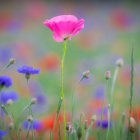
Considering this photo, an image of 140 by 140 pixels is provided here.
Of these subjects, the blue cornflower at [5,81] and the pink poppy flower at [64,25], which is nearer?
the pink poppy flower at [64,25]

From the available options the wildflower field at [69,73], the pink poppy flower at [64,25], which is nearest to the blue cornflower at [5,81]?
the wildflower field at [69,73]

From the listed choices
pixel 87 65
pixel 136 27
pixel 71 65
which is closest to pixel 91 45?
pixel 71 65

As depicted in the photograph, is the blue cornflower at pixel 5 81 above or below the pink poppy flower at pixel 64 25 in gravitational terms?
below

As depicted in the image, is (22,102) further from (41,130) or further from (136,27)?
(136,27)

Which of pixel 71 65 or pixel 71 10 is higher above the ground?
pixel 71 10

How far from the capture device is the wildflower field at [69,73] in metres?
0.79

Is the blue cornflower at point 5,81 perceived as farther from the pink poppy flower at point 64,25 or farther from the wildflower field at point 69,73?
the pink poppy flower at point 64,25

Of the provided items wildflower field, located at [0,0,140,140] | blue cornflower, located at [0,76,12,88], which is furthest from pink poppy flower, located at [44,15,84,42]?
blue cornflower, located at [0,76,12,88]

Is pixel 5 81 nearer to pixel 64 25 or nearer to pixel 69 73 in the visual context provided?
pixel 64 25

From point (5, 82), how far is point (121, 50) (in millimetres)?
1969

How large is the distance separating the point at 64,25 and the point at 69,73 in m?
1.53

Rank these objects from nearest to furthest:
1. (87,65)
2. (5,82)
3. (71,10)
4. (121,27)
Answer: (5,82) → (87,65) → (121,27) → (71,10)

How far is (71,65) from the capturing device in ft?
8.20

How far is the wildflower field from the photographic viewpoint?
2.61ft
